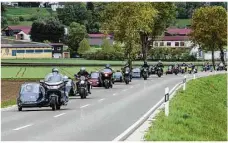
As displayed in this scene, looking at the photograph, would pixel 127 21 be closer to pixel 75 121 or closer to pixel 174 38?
pixel 75 121

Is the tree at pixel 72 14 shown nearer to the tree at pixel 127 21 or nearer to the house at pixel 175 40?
the house at pixel 175 40

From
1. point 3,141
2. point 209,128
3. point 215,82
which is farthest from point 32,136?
point 215,82

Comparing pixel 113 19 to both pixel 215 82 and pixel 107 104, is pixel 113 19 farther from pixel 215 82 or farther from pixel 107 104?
pixel 107 104

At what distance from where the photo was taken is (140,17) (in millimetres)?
70438

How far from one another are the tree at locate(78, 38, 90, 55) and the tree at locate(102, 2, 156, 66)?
163ft

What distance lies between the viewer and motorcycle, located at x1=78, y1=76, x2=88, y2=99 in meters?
32.9

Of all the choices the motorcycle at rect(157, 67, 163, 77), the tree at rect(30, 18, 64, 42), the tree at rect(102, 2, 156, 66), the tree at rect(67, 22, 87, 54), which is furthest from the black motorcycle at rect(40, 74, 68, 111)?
the tree at rect(67, 22, 87, 54)

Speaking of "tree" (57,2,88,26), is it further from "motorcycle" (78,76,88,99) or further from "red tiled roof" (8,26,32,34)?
"motorcycle" (78,76,88,99)

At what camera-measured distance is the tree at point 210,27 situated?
103125 mm

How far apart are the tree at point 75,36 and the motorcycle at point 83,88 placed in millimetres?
93509

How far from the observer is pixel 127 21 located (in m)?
69.9

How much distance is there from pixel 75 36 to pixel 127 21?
197ft

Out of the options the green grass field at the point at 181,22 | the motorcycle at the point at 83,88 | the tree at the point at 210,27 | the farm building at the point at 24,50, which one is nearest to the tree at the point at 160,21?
the tree at the point at 210,27

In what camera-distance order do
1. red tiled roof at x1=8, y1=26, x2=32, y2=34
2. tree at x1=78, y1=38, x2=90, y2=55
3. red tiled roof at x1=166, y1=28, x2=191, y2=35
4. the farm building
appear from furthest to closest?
red tiled roof at x1=166, y1=28, x2=191, y2=35, tree at x1=78, y1=38, x2=90, y2=55, red tiled roof at x1=8, y1=26, x2=32, y2=34, the farm building
